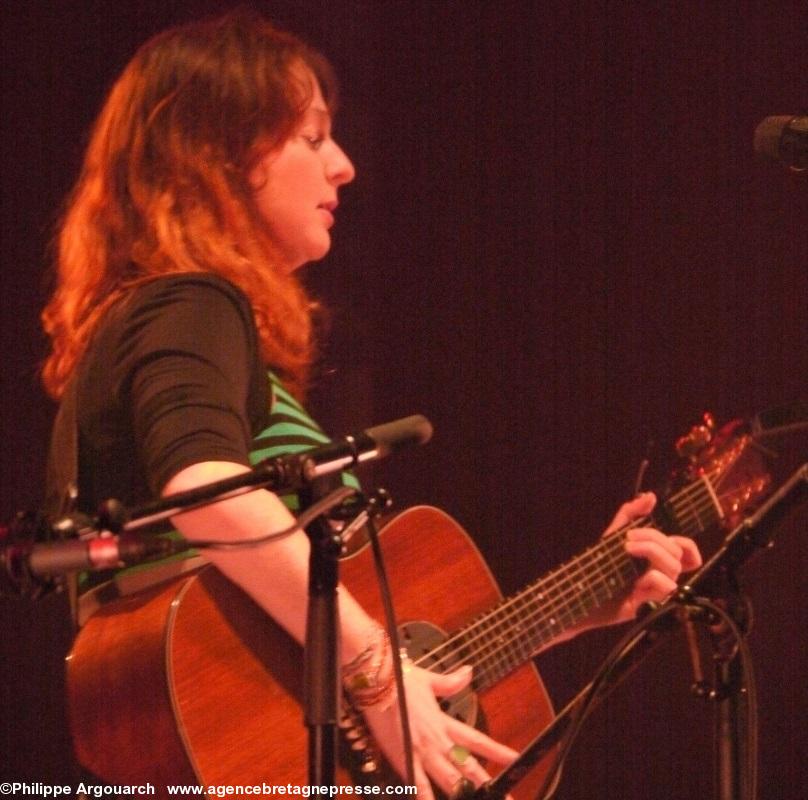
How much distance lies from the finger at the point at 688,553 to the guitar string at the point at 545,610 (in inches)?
1.4

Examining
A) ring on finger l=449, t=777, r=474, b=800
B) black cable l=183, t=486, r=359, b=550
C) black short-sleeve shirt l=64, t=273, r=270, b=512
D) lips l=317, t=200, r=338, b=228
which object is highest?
lips l=317, t=200, r=338, b=228

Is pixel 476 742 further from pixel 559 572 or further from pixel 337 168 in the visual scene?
pixel 337 168

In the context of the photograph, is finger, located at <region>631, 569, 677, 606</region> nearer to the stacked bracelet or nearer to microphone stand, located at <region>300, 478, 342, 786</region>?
the stacked bracelet

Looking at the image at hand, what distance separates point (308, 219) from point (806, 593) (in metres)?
1.48

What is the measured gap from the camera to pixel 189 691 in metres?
1.47

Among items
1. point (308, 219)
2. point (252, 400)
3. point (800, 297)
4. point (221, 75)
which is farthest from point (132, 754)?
point (800, 297)

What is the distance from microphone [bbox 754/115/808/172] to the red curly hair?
620mm

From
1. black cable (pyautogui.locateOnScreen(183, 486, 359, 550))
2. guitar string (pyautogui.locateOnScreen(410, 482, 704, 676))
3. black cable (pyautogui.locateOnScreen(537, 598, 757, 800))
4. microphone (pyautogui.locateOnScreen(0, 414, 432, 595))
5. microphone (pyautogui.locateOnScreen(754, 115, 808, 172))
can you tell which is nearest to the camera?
microphone (pyautogui.locateOnScreen(0, 414, 432, 595))

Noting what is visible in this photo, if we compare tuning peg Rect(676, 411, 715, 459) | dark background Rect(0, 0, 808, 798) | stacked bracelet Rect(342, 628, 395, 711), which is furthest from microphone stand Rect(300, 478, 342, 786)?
dark background Rect(0, 0, 808, 798)

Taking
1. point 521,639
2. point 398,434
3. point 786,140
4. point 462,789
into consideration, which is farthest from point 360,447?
point 521,639

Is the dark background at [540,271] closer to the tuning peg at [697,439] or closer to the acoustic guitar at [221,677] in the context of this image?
the tuning peg at [697,439]

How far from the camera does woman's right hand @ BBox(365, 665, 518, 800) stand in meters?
1.50

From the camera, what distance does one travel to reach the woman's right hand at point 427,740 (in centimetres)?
150

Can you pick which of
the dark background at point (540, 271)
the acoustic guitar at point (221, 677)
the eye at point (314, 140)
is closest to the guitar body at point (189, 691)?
the acoustic guitar at point (221, 677)
